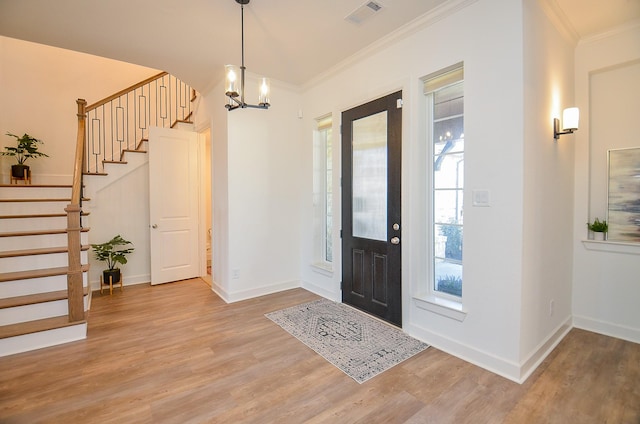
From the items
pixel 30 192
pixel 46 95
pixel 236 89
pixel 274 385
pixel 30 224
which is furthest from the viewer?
pixel 46 95

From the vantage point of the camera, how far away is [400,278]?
300 centimetres

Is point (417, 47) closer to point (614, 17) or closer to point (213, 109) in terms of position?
point (614, 17)

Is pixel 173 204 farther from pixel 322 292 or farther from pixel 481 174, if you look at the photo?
pixel 481 174

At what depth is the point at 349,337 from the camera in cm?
288

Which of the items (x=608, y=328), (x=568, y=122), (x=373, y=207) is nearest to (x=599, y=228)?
(x=608, y=328)

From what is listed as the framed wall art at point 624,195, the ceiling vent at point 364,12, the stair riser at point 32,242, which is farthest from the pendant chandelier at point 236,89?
the framed wall art at point 624,195

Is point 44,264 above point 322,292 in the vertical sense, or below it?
above

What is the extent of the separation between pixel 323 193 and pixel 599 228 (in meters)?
3.13

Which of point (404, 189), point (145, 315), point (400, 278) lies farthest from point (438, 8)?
point (145, 315)

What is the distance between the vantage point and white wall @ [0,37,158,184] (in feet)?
15.5

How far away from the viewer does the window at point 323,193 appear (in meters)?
4.25

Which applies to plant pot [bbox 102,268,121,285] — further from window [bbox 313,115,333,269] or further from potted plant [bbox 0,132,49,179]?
window [bbox 313,115,333,269]

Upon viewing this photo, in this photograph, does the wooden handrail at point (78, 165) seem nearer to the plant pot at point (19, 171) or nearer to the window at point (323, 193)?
the plant pot at point (19, 171)

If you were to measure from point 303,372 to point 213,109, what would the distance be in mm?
3722
